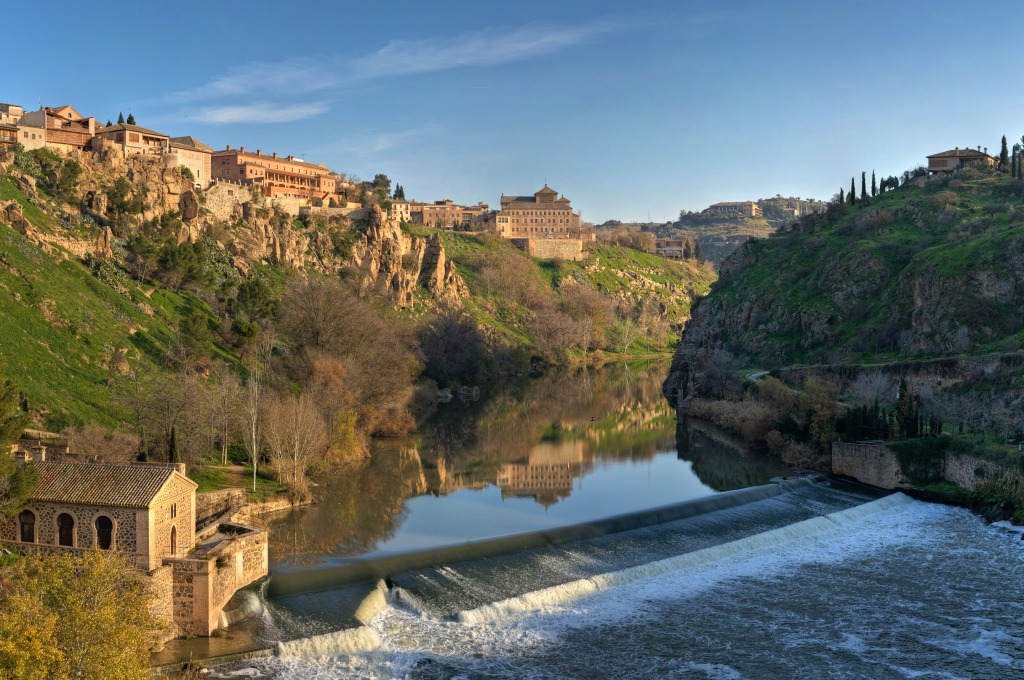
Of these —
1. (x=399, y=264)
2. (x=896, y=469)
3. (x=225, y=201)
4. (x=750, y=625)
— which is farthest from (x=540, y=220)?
(x=750, y=625)

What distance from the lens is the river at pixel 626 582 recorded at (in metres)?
25.9

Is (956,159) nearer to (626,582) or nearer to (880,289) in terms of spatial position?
(880,289)

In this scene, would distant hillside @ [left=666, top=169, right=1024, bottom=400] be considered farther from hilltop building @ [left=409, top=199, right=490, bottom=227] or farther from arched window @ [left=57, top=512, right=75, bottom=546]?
hilltop building @ [left=409, top=199, right=490, bottom=227]

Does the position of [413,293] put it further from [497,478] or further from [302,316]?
[497,478]

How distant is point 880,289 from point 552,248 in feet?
310

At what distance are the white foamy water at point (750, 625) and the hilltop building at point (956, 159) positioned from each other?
85.6 metres

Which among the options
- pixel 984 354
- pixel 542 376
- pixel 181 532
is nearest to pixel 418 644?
pixel 181 532

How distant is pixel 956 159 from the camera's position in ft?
359

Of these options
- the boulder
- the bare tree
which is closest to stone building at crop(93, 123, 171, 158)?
the boulder

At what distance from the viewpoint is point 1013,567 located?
33906 mm

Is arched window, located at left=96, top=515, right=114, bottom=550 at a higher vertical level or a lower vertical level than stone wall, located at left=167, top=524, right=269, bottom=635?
higher

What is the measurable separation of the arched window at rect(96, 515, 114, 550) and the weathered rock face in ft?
238

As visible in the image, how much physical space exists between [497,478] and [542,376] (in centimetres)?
5722

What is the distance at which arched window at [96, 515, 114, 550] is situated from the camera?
2719 centimetres
